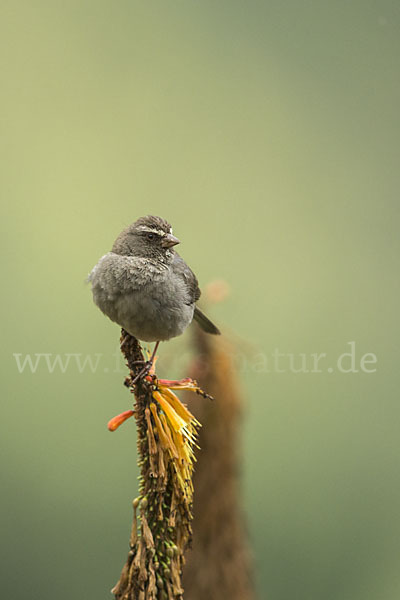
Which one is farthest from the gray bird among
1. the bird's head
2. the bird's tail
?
the bird's tail

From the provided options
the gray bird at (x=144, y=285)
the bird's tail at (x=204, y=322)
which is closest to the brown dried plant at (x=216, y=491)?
the bird's tail at (x=204, y=322)

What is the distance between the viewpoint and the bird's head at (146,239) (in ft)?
9.85

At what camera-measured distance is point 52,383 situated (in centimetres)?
682

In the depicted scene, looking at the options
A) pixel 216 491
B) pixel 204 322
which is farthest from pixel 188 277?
pixel 216 491

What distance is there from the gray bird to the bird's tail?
1.04ft

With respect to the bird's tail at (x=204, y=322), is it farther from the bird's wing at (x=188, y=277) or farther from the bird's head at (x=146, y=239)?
the bird's head at (x=146, y=239)

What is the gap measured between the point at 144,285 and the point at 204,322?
1.86 ft

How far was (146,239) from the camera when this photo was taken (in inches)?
120

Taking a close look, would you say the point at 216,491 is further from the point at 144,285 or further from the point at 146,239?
the point at 146,239

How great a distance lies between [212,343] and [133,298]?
87 centimetres

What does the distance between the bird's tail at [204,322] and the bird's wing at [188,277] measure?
0.21 metres

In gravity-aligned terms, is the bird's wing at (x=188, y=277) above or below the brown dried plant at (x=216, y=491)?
above

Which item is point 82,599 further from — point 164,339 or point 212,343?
point 164,339

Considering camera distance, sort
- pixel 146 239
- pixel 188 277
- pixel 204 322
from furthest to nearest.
→ pixel 204 322 → pixel 188 277 → pixel 146 239
